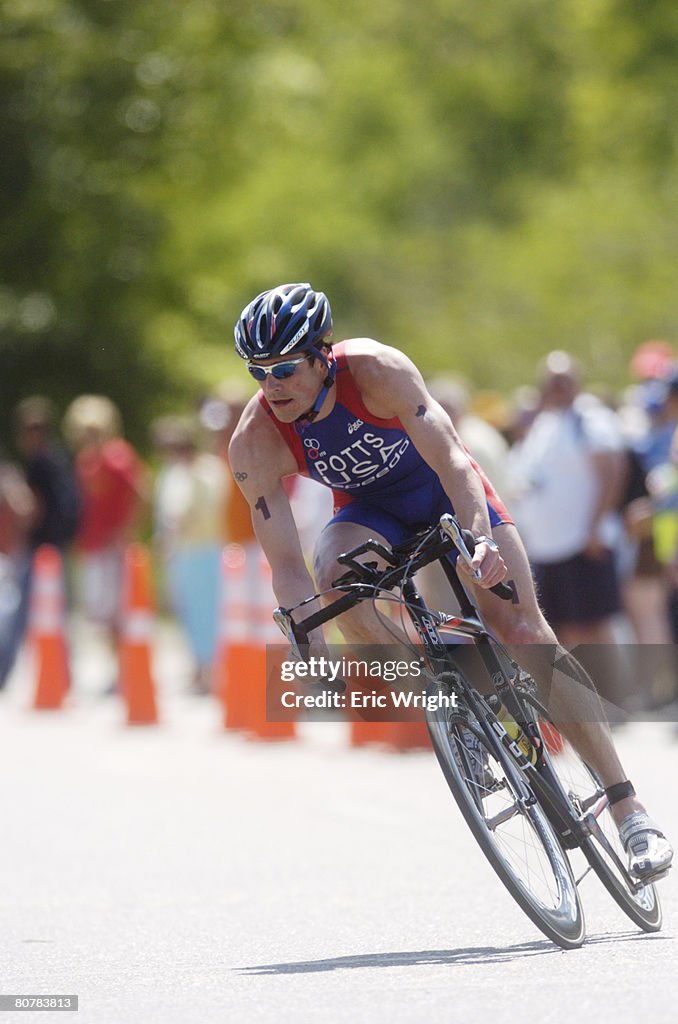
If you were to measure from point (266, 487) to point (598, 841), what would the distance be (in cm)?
152

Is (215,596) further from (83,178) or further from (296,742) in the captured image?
(83,178)

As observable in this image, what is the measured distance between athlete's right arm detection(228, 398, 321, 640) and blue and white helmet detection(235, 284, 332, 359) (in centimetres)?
34

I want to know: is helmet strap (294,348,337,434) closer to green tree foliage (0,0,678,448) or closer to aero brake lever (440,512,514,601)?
aero brake lever (440,512,514,601)

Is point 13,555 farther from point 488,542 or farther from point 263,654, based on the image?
point 488,542

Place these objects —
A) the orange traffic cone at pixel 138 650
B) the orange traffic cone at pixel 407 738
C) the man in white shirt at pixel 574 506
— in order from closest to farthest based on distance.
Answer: the orange traffic cone at pixel 407 738 → the man in white shirt at pixel 574 506 → the orange traffic cone at pixel 138 650

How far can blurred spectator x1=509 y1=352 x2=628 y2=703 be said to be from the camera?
13023 millimetres

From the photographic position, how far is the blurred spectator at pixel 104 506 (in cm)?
1720

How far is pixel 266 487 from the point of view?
21.8 feet

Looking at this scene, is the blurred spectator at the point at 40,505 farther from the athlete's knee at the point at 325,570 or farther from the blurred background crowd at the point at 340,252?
the athlete's knee at the point at 325,570

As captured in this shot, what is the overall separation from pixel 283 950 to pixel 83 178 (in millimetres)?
25480

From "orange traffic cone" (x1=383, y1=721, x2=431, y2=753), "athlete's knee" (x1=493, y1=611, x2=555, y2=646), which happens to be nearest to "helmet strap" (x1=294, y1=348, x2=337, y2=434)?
"athlete's knee" (x1=493, y1=611, x2=555, y2=646)

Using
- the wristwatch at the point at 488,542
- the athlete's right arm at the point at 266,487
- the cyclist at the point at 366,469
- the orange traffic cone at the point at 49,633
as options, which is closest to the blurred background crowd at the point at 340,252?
the orange traffic cone at the point at 49,633

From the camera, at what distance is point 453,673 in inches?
255

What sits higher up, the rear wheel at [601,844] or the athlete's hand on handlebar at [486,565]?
the athlete's hand on handlebar at [486,565]
